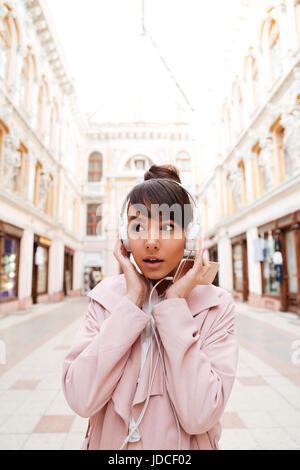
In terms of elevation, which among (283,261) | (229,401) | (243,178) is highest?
(243,178)

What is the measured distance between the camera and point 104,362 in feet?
2.06

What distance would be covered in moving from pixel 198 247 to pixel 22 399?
2.66 meters

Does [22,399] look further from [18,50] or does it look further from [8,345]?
[18,50]

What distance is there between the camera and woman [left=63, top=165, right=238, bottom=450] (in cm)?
63

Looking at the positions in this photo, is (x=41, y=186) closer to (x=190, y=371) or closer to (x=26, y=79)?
(x=26, y=79)

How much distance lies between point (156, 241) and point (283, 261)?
8.52 meters

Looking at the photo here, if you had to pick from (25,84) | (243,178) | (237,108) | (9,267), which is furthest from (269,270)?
(25,84)

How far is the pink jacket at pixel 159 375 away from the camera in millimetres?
623

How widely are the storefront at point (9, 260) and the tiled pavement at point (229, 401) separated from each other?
3.63m

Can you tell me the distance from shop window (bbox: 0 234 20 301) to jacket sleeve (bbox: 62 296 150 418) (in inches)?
327

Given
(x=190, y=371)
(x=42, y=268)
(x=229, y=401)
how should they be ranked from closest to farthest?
(x=190, y=371), (x=229, y=401), (x=42, y=268)

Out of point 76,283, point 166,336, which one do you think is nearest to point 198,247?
point 166,336

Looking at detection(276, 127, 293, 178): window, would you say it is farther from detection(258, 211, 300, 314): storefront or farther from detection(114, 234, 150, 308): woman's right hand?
detection(114, 234, 150, 308): woman's right hand

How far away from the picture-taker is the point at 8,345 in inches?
176
